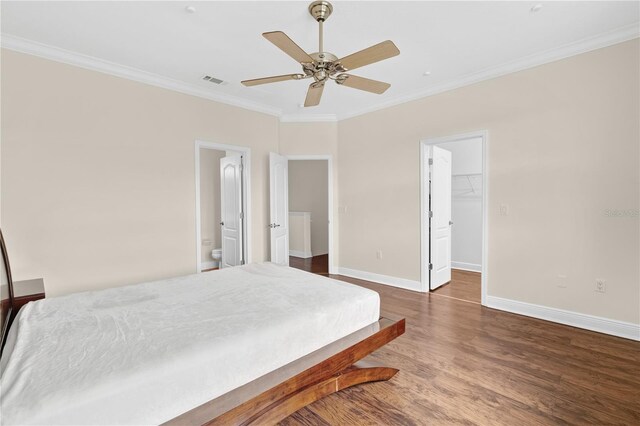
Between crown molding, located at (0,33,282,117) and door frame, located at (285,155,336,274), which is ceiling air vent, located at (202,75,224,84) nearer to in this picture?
crown molding, located at (0,33,282,117)

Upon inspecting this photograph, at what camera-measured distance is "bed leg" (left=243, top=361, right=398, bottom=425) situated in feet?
4.56

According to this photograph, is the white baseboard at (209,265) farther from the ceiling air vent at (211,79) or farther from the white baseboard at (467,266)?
the white baseboard at (467,266)

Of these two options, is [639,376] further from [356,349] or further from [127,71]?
[127,71]

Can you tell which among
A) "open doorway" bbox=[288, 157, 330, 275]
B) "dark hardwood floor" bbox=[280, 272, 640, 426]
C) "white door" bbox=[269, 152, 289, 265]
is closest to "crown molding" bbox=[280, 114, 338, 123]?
"white door" bbox=[269, 152, 289, 265]

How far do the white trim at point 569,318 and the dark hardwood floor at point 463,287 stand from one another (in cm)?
38

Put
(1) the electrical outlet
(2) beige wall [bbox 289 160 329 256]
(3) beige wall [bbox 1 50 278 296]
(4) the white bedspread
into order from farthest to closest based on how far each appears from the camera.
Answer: (2) beige wall [bbox 289 160 329 256]
(1) the electrical outlet
(3) beige wall [bbox 1 50 278 296]
(4) the white bedspread

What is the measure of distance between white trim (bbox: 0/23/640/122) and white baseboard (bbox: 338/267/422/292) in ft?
8.10

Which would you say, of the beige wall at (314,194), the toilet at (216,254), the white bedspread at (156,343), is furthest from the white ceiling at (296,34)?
the beige wall at (314,194)

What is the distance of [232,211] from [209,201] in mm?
1176

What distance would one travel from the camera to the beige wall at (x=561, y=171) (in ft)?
9.02

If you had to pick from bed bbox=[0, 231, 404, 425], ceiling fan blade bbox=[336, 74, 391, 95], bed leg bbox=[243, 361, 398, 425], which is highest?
ceiling fan blade bbox=[336, 74, 391, 95]

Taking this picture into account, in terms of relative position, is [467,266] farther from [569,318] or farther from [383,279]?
[569,318]

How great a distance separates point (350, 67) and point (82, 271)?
3203 mm

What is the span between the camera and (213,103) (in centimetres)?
413
